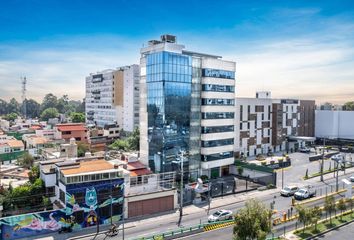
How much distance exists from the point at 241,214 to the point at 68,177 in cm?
2318

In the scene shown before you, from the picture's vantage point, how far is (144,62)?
212 ft

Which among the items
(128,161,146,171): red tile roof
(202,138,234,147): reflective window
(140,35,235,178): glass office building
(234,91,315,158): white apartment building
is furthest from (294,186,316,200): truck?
(234,91,315,158): white apartment building

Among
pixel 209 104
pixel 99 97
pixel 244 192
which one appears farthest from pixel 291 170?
pixel 99 97

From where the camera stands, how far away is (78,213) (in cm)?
4206

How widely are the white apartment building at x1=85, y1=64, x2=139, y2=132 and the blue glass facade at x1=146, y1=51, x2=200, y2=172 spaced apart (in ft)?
208

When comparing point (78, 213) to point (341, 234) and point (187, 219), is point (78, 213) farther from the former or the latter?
point (341, 234)

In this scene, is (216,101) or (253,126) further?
(253,126)

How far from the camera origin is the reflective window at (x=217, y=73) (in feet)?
218

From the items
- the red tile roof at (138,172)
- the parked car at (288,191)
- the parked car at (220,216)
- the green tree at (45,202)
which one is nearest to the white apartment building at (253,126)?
the parked car at (288,191)

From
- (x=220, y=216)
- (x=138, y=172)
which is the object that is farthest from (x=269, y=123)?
(x=220, y=216)

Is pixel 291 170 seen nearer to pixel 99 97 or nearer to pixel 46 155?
pixel 46 155

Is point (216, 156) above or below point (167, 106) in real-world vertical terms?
below

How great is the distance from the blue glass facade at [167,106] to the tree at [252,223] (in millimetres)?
29898

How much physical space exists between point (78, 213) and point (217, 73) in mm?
41459
